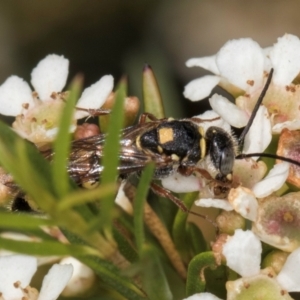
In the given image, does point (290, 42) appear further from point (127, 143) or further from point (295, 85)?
point (127, 143)

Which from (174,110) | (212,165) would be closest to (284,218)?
(212,165)

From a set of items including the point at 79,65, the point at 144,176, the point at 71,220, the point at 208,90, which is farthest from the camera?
the point at 79,65

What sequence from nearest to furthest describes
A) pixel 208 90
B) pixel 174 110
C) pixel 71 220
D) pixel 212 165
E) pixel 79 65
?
pixel 71 220
pixel 212 165
pixel 208 90
pixel 174 110
pixel 79 65

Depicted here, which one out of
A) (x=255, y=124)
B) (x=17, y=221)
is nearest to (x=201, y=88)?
(x=255, y=124)

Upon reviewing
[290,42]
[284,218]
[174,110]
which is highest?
[290,42]

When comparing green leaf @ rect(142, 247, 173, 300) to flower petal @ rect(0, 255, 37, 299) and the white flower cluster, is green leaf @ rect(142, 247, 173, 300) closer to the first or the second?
the white flower cluster

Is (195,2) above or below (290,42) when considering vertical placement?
below

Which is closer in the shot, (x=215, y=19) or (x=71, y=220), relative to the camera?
(x=71, y=220)
